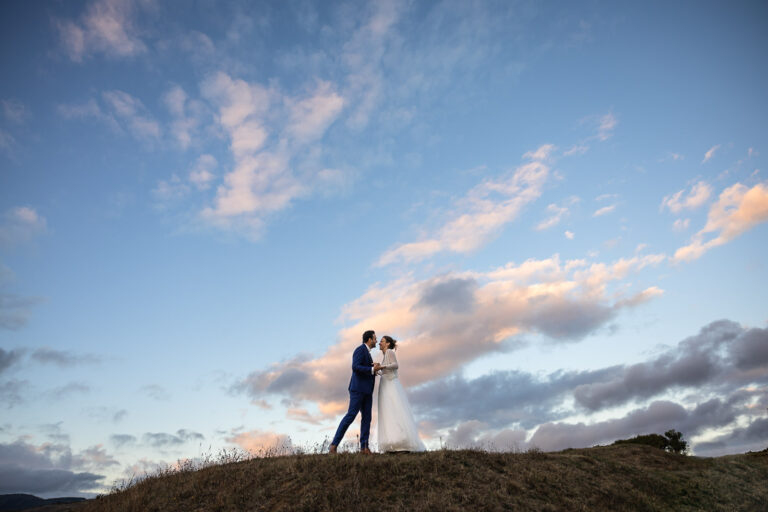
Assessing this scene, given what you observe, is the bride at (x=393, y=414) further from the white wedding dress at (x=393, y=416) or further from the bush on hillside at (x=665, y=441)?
the bush on hillside at (x=665, y=441)

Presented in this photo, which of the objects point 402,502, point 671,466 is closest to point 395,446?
point 402,502

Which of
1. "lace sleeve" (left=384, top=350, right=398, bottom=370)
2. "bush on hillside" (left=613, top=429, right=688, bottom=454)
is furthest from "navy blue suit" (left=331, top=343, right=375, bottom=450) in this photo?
"bush on hillside" (left=613, top=429, right=688, bottom=454)

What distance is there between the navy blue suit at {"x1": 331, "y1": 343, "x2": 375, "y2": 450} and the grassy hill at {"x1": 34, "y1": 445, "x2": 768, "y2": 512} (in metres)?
0.87

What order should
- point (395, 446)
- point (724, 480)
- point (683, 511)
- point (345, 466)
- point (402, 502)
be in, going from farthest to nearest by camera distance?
point (724, 480) < point (683, 511) < point (395, 446) < point (345, 466) < point (402, 502)

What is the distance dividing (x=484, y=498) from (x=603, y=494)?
5.36 meters

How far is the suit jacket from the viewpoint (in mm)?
15277

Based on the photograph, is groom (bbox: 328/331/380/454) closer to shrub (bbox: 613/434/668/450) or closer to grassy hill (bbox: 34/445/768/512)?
grassy hill (bbox: 34/445/768/512)

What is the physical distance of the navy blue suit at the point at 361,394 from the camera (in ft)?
50.0

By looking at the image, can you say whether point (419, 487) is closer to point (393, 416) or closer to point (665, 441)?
point (393, 416)

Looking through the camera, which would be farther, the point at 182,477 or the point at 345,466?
the point at 182,477

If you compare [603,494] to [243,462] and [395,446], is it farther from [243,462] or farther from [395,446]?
[243,462]

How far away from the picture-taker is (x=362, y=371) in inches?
601

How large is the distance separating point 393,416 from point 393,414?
6 centimetres

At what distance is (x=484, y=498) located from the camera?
12680 mm
